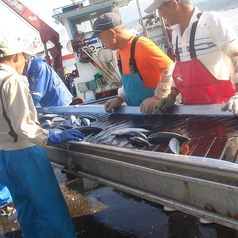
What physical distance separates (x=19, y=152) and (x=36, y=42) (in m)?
29.1

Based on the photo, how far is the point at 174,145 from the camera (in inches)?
83.9

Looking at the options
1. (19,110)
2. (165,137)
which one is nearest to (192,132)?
(165,137)

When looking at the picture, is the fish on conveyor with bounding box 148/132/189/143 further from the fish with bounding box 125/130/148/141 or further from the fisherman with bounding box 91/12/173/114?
the fisherman with bounding box 91/12/173/114

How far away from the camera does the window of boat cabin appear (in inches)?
481

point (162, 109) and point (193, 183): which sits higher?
point (162, 109)

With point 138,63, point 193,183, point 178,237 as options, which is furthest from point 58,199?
point 138,63

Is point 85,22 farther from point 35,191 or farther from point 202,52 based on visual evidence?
point 35,191

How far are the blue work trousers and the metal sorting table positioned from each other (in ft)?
1.00

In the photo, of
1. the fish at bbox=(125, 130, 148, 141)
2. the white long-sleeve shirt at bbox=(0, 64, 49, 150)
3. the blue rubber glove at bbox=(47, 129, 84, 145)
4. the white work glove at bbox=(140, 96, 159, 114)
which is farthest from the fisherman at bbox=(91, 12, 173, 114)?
the white long-sleeve shirt at bbox=(0, 64, 49, 150)

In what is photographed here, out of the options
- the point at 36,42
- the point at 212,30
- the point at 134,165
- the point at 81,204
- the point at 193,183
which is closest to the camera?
the point at 193,183

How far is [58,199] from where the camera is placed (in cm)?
293

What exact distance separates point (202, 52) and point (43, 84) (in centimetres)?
376

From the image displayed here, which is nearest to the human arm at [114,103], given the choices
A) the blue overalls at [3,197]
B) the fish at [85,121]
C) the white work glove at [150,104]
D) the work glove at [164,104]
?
the fish at [85,121]

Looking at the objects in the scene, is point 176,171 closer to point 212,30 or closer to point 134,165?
point 134,165
